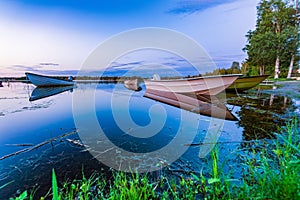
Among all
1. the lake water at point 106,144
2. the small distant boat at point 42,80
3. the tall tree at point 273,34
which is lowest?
the lake water at point 106,144

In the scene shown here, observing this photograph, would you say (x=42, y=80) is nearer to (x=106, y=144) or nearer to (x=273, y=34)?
(x=106, y=144)

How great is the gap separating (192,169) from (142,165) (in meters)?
0.70

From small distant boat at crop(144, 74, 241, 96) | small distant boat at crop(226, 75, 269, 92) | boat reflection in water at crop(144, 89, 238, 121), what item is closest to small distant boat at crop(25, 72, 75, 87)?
small distant boat at crop(144, 74, 241, 96)

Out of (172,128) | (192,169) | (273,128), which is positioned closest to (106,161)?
(192,169)

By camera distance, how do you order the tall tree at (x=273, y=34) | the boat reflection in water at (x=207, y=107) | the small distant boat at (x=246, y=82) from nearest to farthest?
the boat reflection in water at (x=207, y=107)
the small distant boat at (x=246, y=82)
the tall tree at (x=273, y=34)

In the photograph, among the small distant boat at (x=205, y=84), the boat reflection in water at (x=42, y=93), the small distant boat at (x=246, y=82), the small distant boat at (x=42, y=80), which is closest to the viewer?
the small distant boat at (x=205, y=84)

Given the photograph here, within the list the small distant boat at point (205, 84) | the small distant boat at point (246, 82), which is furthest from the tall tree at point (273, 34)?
the small distant boat at point (205, 84)

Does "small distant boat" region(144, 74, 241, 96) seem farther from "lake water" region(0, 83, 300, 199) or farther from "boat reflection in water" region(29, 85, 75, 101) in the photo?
"boat reflection in water" region(29, 85, 75, 101)

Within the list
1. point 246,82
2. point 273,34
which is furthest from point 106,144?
point 273,34

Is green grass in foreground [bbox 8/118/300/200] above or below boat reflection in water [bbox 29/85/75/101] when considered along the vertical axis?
above

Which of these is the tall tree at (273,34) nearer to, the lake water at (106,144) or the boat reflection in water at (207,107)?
the boat reflection in water at (207,107)

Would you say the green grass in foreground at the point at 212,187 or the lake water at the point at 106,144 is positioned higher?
the green grass in foreground at the point at 212,187

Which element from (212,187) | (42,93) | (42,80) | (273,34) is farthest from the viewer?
(42,80)

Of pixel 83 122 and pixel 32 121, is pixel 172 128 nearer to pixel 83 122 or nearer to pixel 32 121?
pixel 83 122
